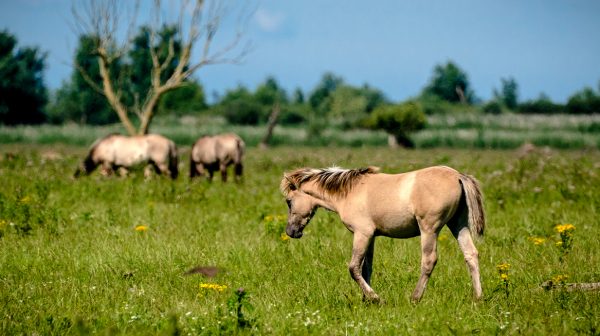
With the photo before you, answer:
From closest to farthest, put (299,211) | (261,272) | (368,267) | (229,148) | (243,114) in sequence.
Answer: (368,267), (299,211), (261,272), (229,148), (243,114)

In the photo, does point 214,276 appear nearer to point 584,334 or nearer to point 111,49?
point 584,334

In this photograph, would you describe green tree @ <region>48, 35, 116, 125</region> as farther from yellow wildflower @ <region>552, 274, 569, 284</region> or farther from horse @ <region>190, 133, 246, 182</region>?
yellow wildflower @ <region>552, 274, 569, 284</region>

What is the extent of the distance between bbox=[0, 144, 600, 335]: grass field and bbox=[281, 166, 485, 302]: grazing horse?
37 cm

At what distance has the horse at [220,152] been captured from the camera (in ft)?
59.8

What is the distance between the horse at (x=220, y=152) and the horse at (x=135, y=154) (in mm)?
710

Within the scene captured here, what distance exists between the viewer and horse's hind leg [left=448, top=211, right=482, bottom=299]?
611 centimetres

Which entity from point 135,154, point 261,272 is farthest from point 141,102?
point 261,272

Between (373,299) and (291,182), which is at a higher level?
(291,182)

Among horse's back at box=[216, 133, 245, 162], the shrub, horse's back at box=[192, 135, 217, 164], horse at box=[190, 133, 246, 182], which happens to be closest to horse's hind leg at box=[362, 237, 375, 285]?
horse at box=[190, 133, 246, 182]

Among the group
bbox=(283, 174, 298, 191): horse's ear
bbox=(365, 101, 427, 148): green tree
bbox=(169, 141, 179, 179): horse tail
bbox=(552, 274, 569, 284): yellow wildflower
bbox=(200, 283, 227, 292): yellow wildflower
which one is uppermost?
bbox=(365, 101, 427, 148): green tree

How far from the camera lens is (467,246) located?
6.26 metres

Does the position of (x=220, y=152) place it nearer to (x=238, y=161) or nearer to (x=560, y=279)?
(x=238, y=161)

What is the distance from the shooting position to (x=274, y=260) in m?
7.70

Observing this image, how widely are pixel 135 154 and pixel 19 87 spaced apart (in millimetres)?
54093
